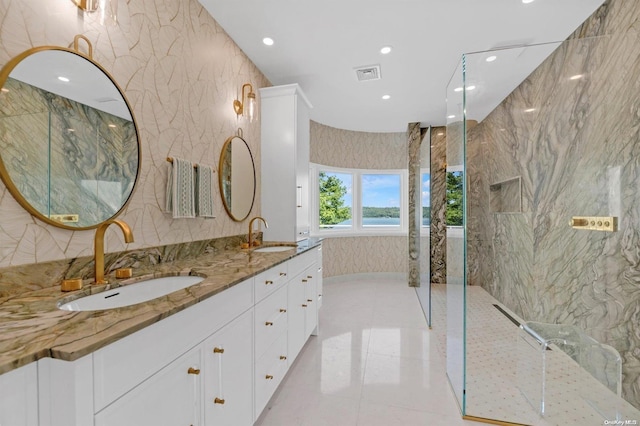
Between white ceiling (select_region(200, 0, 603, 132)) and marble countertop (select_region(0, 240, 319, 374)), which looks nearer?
marble countertop (select_region(0, 240, 319, 374))

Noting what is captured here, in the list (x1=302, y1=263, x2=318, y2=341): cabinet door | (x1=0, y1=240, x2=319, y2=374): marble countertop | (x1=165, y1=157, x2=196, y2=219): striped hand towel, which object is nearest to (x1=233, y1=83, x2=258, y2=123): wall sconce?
(x1=165, y1=157, x2=196, y2=219): striped hand towel

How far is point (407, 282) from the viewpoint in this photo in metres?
4.93

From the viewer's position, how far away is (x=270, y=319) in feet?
5.46

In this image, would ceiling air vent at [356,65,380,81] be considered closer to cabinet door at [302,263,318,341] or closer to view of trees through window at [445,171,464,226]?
view of trees through window at [445,171,464,226]

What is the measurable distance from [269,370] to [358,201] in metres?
3.92

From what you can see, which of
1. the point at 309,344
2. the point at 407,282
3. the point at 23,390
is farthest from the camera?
the point at 407,282

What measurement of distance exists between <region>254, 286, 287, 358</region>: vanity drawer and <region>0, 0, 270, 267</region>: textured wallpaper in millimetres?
704

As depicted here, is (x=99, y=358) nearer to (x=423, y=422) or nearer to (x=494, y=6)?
(x=423, y=422)

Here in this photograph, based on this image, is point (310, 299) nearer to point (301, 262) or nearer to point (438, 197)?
point (301, 262)

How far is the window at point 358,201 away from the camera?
16.3 feet

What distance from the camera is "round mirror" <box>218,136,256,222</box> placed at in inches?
90.0

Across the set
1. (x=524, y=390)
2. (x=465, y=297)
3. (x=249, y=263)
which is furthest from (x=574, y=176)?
(x=249, y=263)

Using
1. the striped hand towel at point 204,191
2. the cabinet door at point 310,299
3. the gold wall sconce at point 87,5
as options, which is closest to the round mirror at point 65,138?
the gold wall sconce at point 87,5

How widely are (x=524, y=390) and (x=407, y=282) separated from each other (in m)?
3.06
